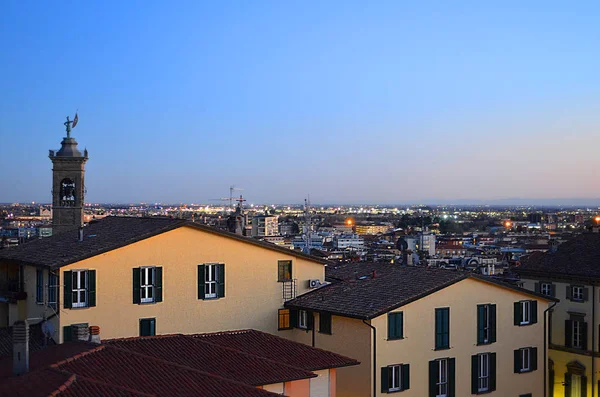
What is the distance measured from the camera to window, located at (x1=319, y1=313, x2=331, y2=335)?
2686 centimetres

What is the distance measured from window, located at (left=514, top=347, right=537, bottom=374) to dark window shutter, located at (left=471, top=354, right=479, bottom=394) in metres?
2.12

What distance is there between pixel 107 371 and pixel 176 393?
1707 mm

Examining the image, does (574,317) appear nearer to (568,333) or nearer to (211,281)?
(568,333)

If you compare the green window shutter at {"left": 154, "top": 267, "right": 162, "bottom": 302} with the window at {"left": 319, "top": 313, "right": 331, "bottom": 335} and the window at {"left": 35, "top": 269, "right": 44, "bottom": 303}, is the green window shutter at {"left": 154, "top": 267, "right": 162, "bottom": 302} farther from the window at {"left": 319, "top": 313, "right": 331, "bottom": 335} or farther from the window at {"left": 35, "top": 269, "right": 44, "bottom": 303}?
the window at {"left": 319, "top": 313, "right": 331, "bottom": 335}

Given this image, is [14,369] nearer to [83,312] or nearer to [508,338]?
[83,312]

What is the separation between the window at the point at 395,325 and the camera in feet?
84.0

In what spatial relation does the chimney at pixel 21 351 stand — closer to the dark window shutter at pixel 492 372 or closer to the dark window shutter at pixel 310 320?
the dark window shutter at pixel 310 320

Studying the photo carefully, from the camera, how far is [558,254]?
38656 mm

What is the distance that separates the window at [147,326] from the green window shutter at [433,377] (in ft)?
29.3

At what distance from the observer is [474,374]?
27.7 metres

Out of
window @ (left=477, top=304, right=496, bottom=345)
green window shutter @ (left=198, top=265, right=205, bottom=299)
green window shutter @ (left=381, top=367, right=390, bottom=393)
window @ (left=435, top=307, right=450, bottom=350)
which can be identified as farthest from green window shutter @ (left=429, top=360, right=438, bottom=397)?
green window shutter @ (left=198, top=265, right=205, bottom=299)

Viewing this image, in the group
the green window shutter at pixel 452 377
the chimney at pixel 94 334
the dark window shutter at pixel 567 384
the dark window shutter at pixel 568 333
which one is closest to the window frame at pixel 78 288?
the chimney at pixel 94 334

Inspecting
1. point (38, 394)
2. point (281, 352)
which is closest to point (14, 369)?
point (38, 394)

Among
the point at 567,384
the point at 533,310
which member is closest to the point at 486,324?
the point at 533,310
